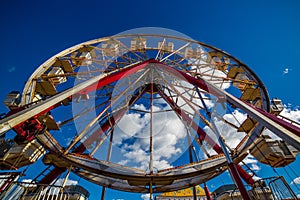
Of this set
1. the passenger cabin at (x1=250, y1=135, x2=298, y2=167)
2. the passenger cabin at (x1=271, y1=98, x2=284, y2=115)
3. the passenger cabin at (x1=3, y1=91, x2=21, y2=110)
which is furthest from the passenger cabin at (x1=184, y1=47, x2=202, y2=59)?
the passenger cabin at (x1=3, y1=91, x2=21, y2=110)

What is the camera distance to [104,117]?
47.6 ft

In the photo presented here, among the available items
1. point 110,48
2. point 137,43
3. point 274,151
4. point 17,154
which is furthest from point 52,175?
point 274,151

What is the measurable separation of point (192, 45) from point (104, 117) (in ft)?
30.4

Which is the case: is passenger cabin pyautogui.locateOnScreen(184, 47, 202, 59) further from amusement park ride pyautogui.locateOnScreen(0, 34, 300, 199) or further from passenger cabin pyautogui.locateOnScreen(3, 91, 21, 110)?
passenger cabin pyautogui.locateOnScreen(3, 91, 21, 110)

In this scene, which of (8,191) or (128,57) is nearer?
(8,191)

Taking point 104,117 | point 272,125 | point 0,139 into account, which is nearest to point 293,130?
point 272,125

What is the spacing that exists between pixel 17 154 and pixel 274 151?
45.4 feet

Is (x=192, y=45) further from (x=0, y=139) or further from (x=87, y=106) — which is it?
(x=0, y=139)

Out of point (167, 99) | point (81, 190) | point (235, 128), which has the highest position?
point (167, 99)

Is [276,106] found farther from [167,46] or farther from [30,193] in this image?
[30,193]

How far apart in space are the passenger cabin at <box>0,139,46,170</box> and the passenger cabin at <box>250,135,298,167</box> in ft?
42.5

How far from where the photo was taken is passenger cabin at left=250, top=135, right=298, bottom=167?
9781 mm

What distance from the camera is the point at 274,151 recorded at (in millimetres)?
9680

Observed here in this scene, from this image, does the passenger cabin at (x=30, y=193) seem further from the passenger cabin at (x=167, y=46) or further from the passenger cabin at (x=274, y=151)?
the passenger cabin at (x=167, y=46)
